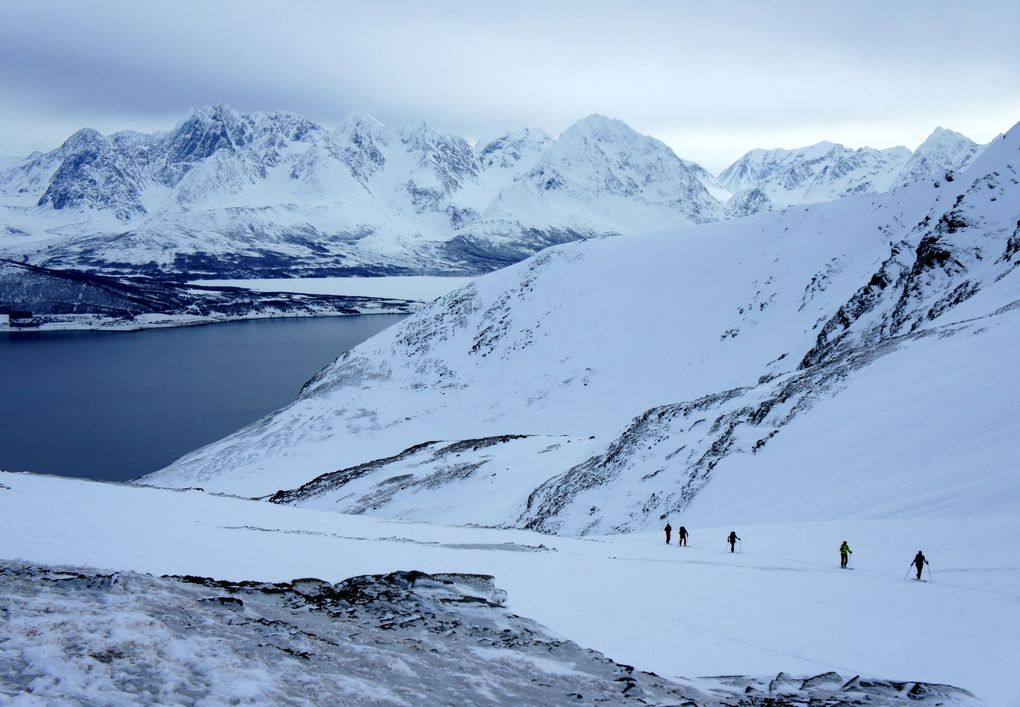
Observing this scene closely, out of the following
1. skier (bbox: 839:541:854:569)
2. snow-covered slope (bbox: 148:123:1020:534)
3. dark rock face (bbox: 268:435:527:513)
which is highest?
snow-covered slope (bbox: 148:123:1020:534)

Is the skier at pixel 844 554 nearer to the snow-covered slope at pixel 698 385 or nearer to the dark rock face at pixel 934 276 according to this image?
the snow-covered slope at pixel 698 385

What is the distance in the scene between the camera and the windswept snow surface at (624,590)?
371 inches

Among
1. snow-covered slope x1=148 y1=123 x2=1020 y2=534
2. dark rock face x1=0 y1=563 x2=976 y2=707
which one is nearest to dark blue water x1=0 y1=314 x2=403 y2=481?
snow-covered slope x1=148 y1=123 x2=1020 y2=534

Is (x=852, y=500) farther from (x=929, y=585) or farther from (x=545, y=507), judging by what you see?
(x=545, y=507)

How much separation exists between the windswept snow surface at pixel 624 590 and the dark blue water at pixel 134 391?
2476 inches

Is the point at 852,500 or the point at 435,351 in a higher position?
the point at 435,351

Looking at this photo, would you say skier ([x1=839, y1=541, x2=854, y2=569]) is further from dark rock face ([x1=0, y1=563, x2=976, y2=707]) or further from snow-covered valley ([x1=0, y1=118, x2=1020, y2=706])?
dark rock face ([x1=0, y1=563, x2=976, y2=707])

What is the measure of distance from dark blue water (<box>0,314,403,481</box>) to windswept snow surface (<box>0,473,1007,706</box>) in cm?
6288

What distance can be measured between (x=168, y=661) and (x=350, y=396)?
85.2 m

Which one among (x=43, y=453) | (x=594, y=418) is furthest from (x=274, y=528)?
(x=43, y=453)

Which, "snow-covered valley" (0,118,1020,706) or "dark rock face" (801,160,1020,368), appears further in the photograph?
"dark rock face" (801,160,1020,368)

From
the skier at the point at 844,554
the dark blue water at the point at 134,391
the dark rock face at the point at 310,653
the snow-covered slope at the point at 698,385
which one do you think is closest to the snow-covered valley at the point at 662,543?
the dark rock face at the point at 310,653

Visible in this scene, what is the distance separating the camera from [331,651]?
10.0m

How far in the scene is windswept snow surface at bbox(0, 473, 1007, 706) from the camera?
943 cm
